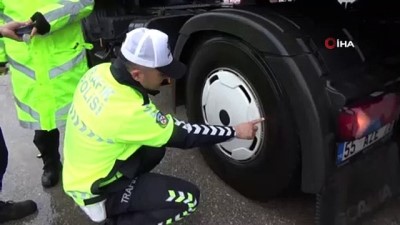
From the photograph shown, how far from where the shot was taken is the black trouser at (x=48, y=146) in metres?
2.79

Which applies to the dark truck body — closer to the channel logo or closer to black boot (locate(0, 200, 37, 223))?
the channel logo

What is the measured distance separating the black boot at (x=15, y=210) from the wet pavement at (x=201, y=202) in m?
0.03

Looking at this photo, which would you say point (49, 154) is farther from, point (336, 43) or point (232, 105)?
point (336, 43)

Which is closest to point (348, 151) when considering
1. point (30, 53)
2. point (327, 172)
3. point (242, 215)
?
point (327, 172)

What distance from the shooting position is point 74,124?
1.94 m

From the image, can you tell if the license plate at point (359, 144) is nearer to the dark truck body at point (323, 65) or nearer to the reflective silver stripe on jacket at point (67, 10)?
the dark truck body at point (323, 65)

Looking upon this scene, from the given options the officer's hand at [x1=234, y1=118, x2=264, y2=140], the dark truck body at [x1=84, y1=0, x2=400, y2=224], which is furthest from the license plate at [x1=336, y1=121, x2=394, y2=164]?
the officer's hand at [x1=234, y1=118, x2=264, y2=140]

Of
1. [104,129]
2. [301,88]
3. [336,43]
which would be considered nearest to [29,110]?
[104,129]

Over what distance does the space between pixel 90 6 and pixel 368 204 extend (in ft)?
5.85

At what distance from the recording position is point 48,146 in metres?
2.82

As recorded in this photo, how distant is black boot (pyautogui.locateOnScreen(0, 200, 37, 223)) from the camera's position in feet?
8.00

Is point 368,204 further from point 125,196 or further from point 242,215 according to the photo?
point 125,196

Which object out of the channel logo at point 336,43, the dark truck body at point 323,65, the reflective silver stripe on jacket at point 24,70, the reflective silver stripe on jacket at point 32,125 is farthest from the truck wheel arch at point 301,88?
the reflective silver stripe on jacket at point 32,125

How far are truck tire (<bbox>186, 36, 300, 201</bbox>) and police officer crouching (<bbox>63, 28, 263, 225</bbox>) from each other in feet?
0.44
